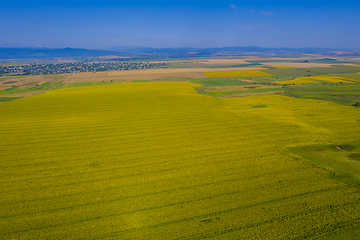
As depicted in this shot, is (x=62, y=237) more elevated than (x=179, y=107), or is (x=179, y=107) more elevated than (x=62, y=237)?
(x=179, y=107)

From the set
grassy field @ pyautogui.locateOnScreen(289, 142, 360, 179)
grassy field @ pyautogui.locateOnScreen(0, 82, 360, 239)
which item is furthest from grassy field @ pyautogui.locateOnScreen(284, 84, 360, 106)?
grassy field @ pyautogui.locateOnScreen(289, 142, 360, 179)

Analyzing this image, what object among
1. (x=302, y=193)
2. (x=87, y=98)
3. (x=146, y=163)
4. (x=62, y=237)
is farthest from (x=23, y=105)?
(x=302, y=193)

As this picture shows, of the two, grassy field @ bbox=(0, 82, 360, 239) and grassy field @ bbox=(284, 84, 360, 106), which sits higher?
grassy field @ bbox=(284, 84, 360, 106)

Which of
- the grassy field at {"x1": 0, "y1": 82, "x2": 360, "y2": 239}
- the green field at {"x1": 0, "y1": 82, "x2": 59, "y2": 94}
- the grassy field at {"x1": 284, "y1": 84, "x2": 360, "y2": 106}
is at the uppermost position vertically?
the green field at {"x1": 0, "y1": 82, "x2": 59, "y2": 94}

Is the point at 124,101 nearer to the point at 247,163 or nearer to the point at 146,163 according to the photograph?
the point at 146,163

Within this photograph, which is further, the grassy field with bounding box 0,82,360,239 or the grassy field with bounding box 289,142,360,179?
the grassy field with bounding box 289,142,360,179

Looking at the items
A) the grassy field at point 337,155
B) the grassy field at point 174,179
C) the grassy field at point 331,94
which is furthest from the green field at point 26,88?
the grassy field at point 331,94

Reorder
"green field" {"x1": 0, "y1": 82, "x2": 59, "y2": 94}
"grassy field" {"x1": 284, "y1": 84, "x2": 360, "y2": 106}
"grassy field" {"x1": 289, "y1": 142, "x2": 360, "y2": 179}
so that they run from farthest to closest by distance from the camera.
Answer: "green field" {"x1": 0, "y1": 82, "x2": 59, "y2": 94}
"grassy field" {"x1": 284, "y1": 84, "x2": 360, "y2": 106}
"grassy field" {"x1": 289, "y1": 142, "x2": 360, "y2": 179}

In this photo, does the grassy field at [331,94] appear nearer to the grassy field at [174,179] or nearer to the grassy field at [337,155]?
the grassy field at [174,179]

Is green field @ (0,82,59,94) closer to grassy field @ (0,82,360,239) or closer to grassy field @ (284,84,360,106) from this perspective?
grassy field @ (0,82,360,239)
